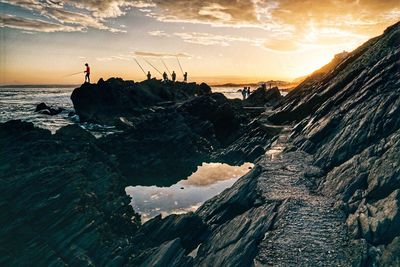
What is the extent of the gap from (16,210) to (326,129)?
1907 centimetres

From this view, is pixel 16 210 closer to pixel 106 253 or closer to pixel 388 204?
pixel 106 253

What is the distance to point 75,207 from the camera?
16500 millimetres

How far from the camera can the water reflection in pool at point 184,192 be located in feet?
70.7

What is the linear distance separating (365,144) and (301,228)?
658 cm

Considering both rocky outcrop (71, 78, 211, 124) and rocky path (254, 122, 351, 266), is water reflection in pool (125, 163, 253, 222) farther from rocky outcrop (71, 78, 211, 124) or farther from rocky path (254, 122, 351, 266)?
rocky outcrop (71, 78, 211, 124)

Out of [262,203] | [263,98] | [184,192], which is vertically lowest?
[184,192]

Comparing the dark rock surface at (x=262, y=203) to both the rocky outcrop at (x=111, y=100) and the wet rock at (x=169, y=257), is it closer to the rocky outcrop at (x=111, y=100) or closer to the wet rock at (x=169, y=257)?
the wet rock at (x=169, y=257)

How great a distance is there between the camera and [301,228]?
13.2 metres

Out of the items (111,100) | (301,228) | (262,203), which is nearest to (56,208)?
(262,203)

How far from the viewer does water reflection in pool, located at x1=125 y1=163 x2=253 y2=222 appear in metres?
21.5

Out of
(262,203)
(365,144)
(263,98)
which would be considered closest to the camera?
(262,203)

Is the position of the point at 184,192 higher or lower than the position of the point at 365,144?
lower

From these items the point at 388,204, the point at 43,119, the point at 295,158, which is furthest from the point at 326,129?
the point at 43,119

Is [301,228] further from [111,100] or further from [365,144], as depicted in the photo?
[111,100]
